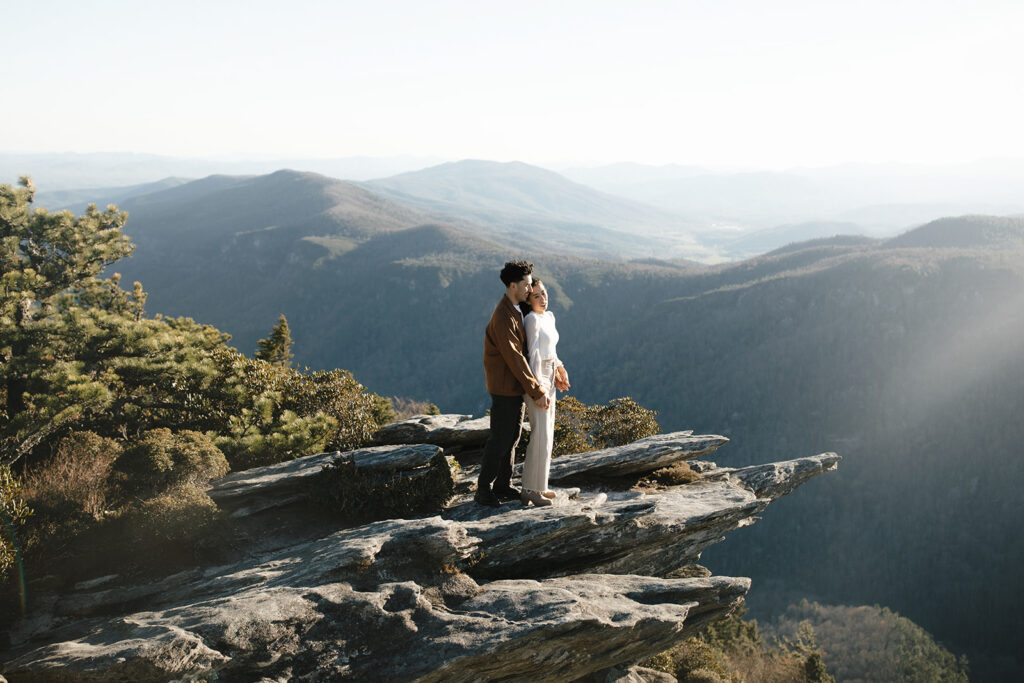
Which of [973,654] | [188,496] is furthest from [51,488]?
[973,654]

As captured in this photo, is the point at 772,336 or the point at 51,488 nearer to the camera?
the point at 51,488

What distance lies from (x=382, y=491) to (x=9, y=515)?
6.73 metres

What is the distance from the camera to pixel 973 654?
120 m

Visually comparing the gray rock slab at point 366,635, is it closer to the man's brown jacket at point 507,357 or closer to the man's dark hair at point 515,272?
the man's brown jacket at point 507,357

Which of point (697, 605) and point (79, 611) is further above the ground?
point (79, 611)

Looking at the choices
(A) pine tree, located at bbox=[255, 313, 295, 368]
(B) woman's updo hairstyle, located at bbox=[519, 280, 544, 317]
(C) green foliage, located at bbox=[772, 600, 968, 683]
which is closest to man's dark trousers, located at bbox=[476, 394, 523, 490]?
(B) woman's updo hairstyle, located at bbox=[519, 280, 544, 317]

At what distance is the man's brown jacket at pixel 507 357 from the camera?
1041cm

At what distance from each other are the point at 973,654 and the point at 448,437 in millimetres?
154545

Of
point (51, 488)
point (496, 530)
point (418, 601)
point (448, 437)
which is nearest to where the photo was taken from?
point (418, 601)

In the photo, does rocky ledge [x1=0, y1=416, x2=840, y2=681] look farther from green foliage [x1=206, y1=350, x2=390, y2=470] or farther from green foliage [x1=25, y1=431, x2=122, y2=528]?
green foliage [x1=206, y1=350, x2=390, y2=470]

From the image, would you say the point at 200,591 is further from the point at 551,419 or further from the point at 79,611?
the point at 551,419

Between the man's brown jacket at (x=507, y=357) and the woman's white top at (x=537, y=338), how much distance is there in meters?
0.16

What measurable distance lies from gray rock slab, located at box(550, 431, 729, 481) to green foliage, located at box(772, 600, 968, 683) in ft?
271

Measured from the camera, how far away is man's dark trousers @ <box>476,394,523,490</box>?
11000 mm
